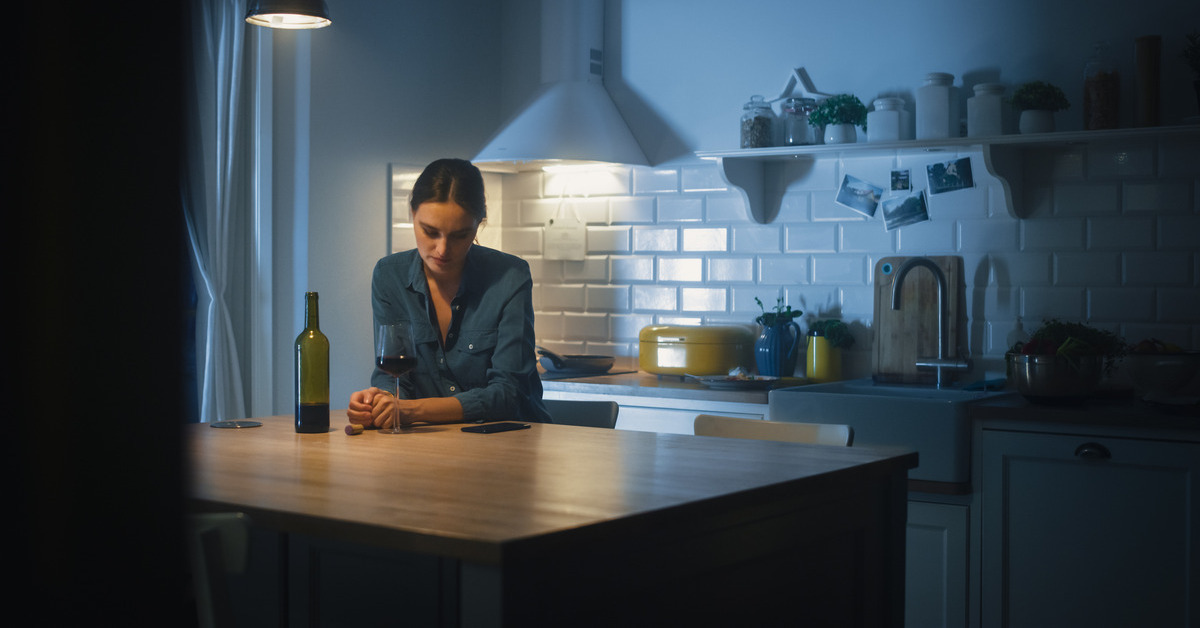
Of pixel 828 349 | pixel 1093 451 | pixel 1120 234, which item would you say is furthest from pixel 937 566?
pixel 1120 234

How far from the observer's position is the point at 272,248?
12.3ft

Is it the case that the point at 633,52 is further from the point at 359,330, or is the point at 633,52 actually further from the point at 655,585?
the point at 655,585

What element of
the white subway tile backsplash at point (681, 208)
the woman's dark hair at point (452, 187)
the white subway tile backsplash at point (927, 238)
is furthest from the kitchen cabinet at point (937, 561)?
the white subway tile backsplash at point (681, 208)

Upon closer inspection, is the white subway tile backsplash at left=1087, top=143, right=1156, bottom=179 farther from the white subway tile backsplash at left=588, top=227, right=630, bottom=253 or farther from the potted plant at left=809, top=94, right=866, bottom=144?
the white subway tile backsplash at left=588, top=227, right=630, bottom=253

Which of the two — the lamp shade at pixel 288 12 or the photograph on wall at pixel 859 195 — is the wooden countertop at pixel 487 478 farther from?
the photograph on wall at pixel 859 195

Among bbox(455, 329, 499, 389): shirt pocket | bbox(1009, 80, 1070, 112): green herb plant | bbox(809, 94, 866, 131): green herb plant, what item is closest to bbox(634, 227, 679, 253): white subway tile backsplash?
bbox(809, 94, 866, 131): green herb plant

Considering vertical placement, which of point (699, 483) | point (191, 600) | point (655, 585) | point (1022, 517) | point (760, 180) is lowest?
point (1022, 517)

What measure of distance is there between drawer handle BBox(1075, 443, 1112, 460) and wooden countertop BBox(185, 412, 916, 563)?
1.08 metres

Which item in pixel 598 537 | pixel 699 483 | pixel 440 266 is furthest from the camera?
pixel 440 266

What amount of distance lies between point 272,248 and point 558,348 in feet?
4.04

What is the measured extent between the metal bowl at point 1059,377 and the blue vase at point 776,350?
0.94 m

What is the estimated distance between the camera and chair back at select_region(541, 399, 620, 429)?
2.59m

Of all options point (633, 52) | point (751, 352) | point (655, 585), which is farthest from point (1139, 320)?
point (655, 585)

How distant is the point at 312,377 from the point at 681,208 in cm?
223
